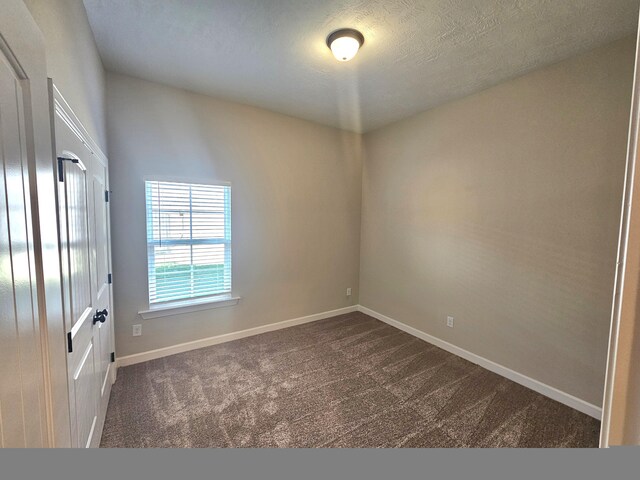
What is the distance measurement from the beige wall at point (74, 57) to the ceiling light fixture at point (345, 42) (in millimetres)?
1503

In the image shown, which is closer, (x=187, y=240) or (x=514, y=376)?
(x=514, y=376)

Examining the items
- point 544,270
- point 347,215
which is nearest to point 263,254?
point 347,215

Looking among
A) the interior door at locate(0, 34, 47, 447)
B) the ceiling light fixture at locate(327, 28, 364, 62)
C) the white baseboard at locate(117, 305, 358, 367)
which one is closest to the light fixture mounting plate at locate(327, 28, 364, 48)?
the ceiling light fixture at locate(327, 28, 364, 62)

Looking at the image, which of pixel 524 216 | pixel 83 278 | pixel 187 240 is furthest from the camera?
pixel 187 240

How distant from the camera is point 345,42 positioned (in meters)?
1.87

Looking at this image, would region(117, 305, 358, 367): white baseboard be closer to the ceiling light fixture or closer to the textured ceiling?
the textured ceiling

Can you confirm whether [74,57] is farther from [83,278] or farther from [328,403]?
[328,403]

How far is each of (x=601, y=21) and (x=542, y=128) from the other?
70 centimetres

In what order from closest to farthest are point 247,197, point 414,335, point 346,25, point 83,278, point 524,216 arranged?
point 83,278, point 346,25, point 524,216, point 247,197, point 414,335

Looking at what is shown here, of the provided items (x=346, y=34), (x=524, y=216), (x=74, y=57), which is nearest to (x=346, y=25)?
(x=346, y=34)

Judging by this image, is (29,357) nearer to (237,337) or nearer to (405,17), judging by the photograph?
(405,17)

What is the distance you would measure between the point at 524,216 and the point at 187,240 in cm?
329

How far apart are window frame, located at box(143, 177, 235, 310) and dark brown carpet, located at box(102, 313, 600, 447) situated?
49 cm

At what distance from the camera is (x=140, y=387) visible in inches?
87.8
